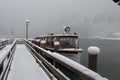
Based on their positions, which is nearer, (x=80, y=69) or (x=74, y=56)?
(x=80, y=69)

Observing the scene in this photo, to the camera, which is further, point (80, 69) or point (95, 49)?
point (95, 49)

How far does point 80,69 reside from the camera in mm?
3629

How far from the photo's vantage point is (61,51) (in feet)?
75.6

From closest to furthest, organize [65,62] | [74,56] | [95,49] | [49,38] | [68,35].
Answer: [65,62] < [95,49] < [74,56] < [68,35] < [49,38]

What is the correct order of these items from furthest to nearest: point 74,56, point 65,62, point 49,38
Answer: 1. point 49,38
2. point 74,56
3. point 65,62

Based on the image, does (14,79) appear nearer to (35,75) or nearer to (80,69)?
(35,75)

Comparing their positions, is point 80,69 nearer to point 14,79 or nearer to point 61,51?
point 14,79

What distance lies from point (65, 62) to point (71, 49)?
18.5 metres

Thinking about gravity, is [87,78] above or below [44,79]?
above

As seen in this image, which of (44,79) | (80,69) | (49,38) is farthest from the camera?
(49,38)

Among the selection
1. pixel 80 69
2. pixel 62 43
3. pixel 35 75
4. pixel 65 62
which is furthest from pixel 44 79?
pixel 62 43

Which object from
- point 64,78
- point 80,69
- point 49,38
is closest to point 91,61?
point 64,78

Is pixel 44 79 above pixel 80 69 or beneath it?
beneath

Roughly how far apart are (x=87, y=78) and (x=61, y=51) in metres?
19.9
